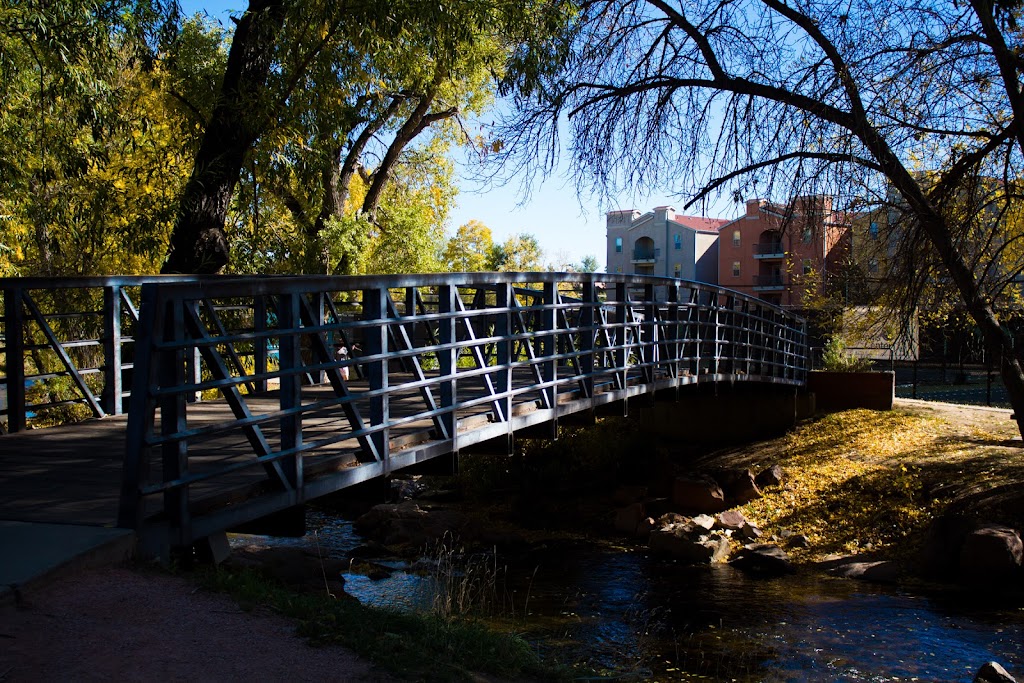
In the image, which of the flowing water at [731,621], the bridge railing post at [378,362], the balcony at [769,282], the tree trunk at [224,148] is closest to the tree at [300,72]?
the tree trunk at [224,148]

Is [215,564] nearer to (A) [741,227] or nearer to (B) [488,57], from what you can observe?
(B) [488,57]

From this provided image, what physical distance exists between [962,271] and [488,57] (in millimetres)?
7522

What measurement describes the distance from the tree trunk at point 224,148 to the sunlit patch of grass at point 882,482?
329 inches

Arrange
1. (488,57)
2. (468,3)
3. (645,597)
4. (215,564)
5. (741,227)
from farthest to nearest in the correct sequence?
1. (741,227)
2. (488,57)
3. (468,3)
4. (645,597)
5. (215,564)

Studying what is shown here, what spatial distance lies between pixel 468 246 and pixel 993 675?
132 ft

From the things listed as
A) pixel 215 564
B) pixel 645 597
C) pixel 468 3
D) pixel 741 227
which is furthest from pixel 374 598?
pixel 741 227

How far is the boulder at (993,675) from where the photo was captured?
681 cm

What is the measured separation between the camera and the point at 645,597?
1041 cm

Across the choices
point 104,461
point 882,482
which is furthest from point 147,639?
point 882,482

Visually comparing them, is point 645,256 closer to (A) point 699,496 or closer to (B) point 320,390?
(A) point 699,496

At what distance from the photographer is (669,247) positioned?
67.0 m

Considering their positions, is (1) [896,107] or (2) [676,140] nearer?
(1) [896,107]

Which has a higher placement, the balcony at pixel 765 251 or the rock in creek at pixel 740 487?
the balcony at pixel 765 251

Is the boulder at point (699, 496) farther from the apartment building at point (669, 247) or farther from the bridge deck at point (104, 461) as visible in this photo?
the apartment building at point (669, 247)
